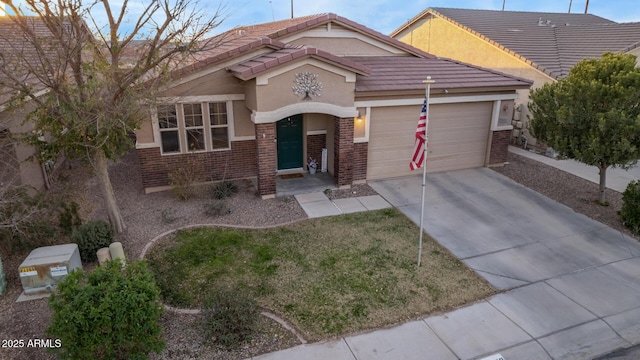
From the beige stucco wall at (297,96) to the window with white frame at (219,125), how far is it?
1.93 m

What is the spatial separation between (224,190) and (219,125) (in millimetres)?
2083

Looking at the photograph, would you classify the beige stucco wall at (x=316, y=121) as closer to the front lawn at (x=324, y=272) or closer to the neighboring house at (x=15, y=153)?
the front lawn at (x=324, y=272)

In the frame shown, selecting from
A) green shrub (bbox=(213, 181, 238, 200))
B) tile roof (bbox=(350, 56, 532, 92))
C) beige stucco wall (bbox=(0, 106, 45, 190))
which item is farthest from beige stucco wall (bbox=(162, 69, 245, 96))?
beige stucco wall (bbox=(0, 106, 45, 190))

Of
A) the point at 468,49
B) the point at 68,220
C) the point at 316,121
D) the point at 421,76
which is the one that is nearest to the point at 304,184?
the point at 316,121

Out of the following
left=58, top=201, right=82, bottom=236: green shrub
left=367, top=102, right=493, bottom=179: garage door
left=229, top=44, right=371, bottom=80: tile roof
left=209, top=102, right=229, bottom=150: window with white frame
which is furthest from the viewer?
left=367, top=102, right=493, bottom=179: garage door

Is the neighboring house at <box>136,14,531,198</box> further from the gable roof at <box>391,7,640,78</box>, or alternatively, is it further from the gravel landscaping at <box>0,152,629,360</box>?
the gable roof at <box>391,7,640,78</box>

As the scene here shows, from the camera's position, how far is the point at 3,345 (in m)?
6.16

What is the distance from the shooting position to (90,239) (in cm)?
838

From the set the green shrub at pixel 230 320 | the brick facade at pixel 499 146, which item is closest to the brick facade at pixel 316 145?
the brick facade at pixel 499 146

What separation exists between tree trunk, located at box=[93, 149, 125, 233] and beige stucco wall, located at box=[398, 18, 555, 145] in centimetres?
1387

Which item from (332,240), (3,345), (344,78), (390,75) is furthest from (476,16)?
(3,345)

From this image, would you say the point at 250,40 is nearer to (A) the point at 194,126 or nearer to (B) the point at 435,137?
(A) the point at 194,126

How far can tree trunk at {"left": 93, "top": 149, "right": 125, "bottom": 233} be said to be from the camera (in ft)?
29.6

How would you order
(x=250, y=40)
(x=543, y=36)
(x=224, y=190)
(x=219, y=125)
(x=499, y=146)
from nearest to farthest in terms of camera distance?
1. (x=224, y=190)
2. (x=219, y=125)
3. (x=250, y=40)
4. (x=499, y=146)
5. (x=543, y=36)
